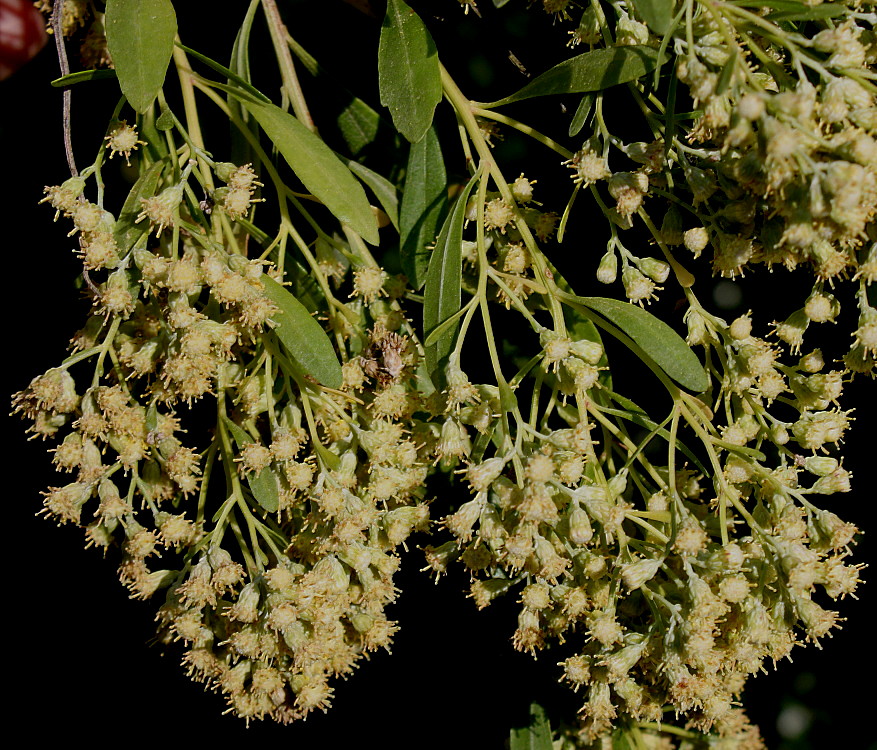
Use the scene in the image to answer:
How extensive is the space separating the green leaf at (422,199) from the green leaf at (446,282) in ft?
0.35

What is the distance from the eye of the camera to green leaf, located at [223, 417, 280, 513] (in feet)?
3.69

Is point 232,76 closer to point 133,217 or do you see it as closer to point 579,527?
point 133,217

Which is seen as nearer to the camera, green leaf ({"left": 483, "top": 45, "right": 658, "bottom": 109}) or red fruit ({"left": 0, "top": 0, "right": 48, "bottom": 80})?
green leaf ({"left": 483, "top": 45, "right": 658, "bottom": 109})

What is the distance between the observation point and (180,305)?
1.02m

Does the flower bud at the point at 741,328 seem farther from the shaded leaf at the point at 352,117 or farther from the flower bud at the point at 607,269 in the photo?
the shaded leaf at the point at 352,117

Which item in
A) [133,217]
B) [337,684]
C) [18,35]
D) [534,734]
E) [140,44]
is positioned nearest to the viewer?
[140,44]

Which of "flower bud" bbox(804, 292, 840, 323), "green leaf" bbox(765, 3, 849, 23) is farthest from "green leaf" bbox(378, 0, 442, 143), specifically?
"flower bud" bbox(804, 292, 840, 323)

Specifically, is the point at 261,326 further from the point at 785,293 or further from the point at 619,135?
the point at 785,293

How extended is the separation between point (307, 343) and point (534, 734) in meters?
0.89

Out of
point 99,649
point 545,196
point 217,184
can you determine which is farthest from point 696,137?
point 99,649

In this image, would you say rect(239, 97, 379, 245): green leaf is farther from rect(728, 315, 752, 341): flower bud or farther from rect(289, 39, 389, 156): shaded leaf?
rect(728, 315, 752, 341): flower bud

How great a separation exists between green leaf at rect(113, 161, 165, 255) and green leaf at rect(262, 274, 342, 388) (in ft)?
0.73

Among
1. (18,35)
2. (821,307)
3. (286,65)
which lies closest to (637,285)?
(821,307)

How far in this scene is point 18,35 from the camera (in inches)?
71.2
